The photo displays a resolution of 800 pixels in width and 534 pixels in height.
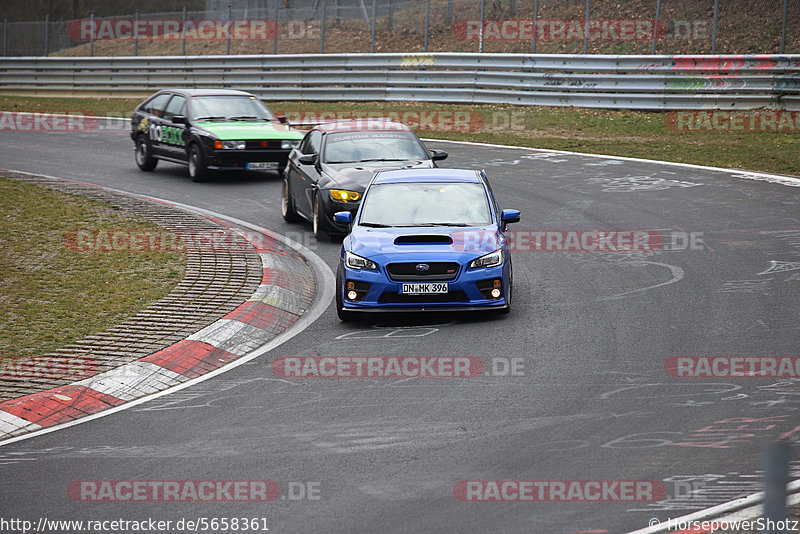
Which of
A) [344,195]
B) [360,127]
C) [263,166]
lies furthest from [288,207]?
[263,166]

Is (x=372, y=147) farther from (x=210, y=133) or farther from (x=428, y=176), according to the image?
(x=210, y=133)

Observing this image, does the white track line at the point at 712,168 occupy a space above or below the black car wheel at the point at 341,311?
above

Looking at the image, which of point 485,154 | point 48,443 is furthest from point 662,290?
point 485,154

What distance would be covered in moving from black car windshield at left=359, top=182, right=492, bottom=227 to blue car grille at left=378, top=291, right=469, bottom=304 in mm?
1121

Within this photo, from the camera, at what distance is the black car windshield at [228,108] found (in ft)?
67.7

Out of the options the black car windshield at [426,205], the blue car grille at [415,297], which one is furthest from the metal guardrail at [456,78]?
the blue car grille at [415,297]

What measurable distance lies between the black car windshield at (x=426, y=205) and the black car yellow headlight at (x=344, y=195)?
235 centimetres

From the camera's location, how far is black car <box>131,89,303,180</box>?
1955 centimetres

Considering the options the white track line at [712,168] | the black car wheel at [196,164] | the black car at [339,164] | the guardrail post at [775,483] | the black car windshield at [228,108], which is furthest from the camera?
the black car windshield at [228,108]

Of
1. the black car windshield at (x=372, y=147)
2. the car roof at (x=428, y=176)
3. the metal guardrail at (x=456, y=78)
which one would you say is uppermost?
the metal guardrail at (x=456, y=78)

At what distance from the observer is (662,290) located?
38.0ft

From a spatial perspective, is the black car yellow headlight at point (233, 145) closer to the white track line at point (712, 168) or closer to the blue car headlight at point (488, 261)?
the white track line at point (712, 168)

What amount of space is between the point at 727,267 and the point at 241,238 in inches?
268

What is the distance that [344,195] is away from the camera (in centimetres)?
1467
